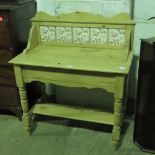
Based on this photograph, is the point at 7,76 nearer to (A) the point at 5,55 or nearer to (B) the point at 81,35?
(A) the point at 5,55

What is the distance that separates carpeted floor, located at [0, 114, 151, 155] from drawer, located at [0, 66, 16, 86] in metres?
0.33

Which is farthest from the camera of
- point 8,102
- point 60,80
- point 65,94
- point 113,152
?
point 65,94

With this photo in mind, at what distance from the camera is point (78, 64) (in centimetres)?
144

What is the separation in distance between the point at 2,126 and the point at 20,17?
800 millimetres

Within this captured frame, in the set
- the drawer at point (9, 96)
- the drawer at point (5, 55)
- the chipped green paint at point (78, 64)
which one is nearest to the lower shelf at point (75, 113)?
the chipped green paint at point (78, 64)

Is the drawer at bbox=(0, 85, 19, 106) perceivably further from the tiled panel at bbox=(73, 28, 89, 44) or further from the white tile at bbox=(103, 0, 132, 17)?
the white tile at bbox=(103, 0, 132, 17)

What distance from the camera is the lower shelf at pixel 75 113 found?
1.66m

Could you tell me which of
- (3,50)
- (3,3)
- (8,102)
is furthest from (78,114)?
(3,3)

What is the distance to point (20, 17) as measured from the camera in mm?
1707

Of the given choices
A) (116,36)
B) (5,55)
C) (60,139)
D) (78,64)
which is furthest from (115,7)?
(60,139)

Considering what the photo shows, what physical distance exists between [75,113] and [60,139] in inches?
8.2

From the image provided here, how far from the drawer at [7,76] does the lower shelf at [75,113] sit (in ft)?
0.81

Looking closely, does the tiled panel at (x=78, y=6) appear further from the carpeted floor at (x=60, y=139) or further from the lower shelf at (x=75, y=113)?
the carpeted floor at (x=60, y=139)

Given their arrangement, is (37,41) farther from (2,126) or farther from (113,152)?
(113,152)
